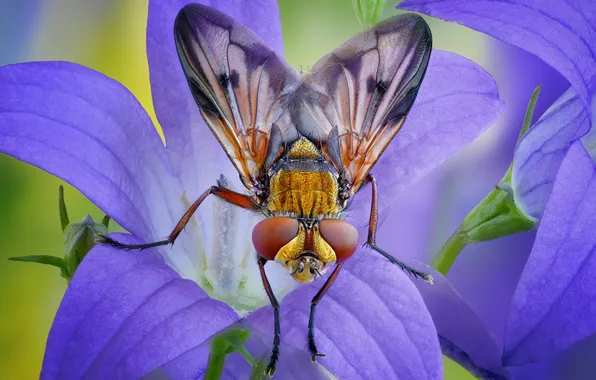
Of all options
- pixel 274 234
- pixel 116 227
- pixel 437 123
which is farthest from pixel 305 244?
pixel 116 227

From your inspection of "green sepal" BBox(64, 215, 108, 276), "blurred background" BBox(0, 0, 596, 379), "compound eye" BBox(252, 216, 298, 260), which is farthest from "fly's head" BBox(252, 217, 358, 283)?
"blurred background" BBox(0, 0, 596, 379)

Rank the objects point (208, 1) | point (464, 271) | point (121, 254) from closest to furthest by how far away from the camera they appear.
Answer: point (121, 254)
point (208, 1)
point (464, 271)

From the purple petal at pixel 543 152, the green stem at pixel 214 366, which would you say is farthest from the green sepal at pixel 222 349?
the purple petal at pixel 543 152

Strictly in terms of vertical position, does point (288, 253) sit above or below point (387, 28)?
below

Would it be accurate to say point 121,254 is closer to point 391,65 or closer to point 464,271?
point 391,65

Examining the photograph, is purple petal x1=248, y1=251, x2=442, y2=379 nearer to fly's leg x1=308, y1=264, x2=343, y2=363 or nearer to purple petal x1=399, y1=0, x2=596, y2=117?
fly's leg x1=308, y1=264, x2=343, y2=363

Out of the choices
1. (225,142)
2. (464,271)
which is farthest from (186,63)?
(464,271)

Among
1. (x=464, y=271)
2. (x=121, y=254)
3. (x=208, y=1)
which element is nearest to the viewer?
(x=121, y=254)
